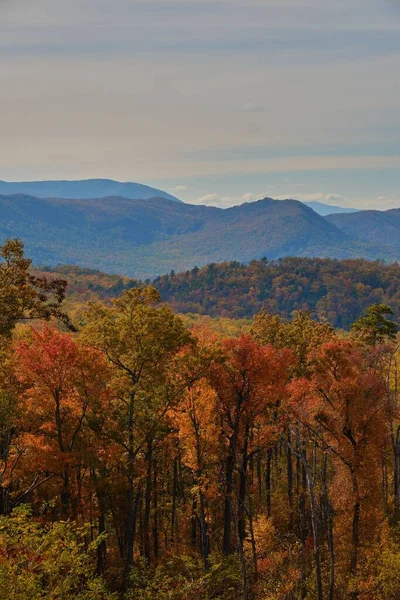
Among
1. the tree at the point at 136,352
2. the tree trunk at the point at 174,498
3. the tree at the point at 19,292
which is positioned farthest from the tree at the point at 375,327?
the tree at the point at 19,292

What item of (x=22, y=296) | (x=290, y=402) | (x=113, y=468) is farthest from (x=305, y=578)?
(x=22, y=296)

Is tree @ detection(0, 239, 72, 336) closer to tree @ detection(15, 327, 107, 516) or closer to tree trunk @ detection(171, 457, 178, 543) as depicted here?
tree @ detection(15, 327, 107, 516)

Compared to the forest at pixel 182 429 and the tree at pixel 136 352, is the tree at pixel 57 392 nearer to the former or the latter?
the forest at pixel 182 429

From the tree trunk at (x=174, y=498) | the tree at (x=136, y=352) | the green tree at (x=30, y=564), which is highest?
the tree at (x=136, y=352)

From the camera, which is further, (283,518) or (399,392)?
(399,392)

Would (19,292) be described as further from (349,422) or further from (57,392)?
(349,422)

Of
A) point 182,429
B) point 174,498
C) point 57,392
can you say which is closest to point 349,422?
point 182,429

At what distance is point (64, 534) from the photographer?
701 inches

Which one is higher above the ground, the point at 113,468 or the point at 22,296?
the point at 22,296

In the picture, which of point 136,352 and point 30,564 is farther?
point 136,352

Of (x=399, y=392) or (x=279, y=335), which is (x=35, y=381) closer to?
(x=279, y=335)

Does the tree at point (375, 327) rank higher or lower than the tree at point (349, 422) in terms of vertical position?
higher

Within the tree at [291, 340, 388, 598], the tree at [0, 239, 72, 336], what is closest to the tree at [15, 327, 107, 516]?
the tree at [0, 239, 72, 336]

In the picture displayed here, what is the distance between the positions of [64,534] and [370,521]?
20635mm
